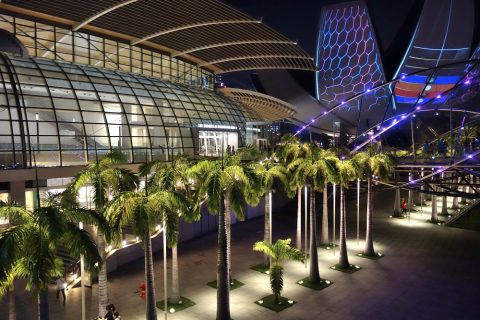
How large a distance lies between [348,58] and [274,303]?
6422 centimetres

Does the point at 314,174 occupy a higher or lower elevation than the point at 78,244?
higher

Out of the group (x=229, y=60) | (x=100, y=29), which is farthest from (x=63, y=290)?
(x=229, y=60)

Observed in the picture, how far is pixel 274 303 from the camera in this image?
22.6 m

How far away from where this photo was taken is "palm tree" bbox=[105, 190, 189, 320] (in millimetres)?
15562

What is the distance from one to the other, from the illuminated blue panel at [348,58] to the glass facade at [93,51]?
35.9 metres

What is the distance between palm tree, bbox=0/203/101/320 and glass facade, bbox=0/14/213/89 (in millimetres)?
26079

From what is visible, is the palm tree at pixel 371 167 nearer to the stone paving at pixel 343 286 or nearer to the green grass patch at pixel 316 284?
the stone paving at pixel 343 286

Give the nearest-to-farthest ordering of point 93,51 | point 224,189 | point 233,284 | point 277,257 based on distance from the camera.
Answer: point 224,189, point 277,257, point 233,284, point 93,51

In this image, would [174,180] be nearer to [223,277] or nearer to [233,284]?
[223,277]

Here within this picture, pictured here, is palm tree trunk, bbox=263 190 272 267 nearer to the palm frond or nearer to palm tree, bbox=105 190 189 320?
palm tree, bbox=105 190 189 320

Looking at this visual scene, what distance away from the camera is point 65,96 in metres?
31.3

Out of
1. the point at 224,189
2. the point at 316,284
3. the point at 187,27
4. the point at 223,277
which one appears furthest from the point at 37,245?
the point at 187,27

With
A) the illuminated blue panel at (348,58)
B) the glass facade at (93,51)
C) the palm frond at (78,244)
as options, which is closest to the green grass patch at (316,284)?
the palm frond at (78,244)

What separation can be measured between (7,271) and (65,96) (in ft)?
73.8
